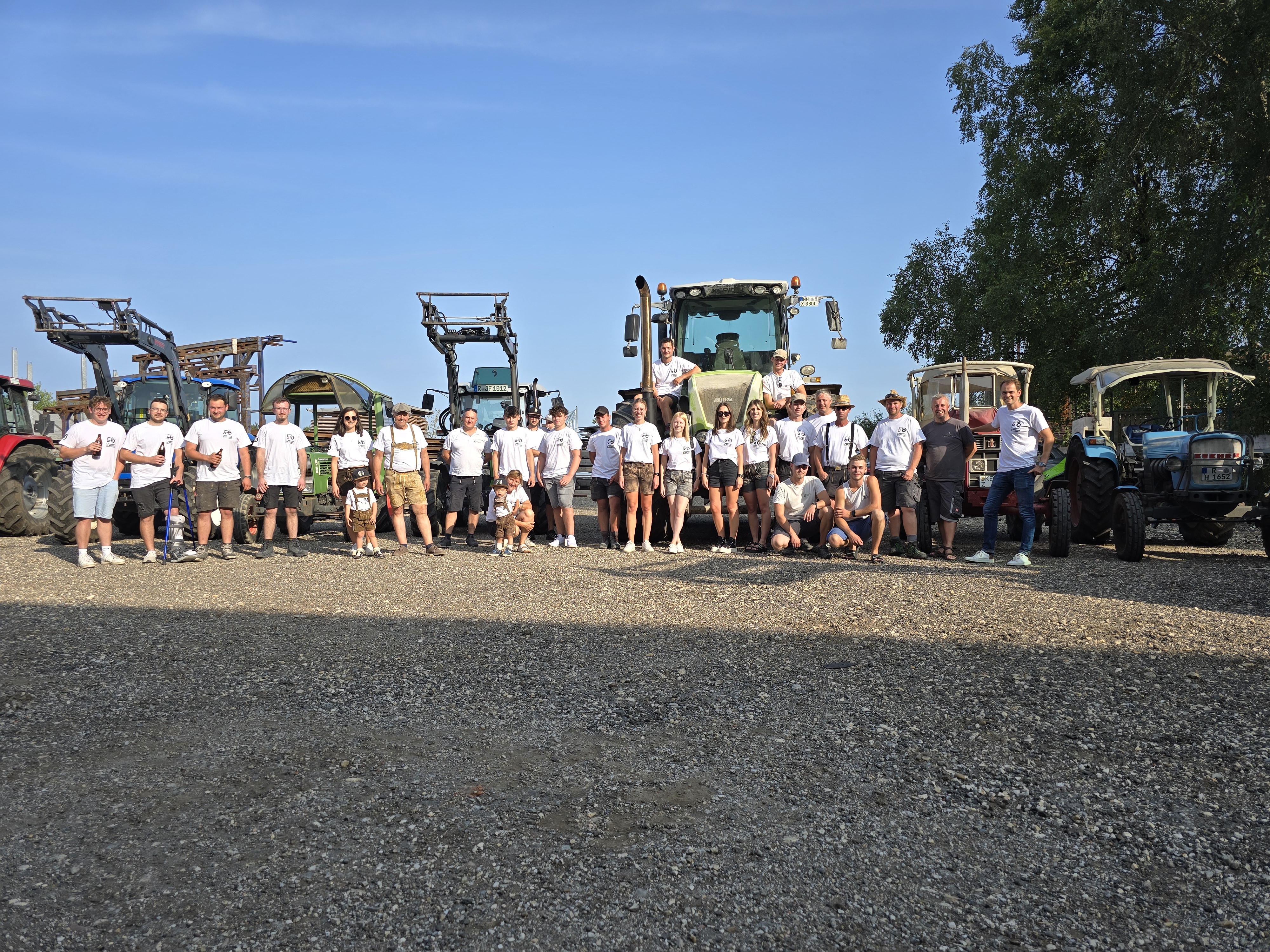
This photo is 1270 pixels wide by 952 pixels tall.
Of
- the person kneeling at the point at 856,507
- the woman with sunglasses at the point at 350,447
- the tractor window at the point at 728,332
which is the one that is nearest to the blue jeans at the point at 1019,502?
the person kneeling at the point at 856,507

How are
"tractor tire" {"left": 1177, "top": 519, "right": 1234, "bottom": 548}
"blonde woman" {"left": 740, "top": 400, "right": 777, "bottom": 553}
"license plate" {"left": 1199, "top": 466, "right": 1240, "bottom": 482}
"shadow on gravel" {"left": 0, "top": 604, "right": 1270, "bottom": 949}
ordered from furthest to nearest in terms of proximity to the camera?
"tractor tire" {"left": 1177, "top": 519, "right": 1234, "bottom": 548} → "blonde woman" {"left": 740, "top": 400, "right": 777, "bottom": 553} → "license plate" {"left": 1199, "top": 466, "right": 1240, "bottom": 482} → "shadow on gravel" {"left": 0, "top": 604, "right": 1270, "bottom": 949}

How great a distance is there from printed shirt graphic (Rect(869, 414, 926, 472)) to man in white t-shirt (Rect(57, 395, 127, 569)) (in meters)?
8.01

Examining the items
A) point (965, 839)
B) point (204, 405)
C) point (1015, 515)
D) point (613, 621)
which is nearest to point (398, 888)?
point (965, 839)

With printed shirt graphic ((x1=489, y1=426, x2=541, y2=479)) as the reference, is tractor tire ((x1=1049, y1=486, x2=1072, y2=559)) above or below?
below

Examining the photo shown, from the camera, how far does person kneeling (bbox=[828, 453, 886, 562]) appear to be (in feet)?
31.8

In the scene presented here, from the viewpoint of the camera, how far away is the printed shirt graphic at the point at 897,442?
974cm

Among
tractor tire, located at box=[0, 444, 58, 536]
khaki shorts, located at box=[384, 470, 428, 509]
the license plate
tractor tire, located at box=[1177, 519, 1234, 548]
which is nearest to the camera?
the license plate

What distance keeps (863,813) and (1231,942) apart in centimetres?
114

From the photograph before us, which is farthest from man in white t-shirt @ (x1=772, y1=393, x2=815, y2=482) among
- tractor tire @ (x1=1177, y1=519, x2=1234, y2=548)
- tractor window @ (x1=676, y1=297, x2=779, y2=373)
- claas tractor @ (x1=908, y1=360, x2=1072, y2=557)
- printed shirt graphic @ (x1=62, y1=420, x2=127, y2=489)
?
printed shirt graphic @ (x1=62, y1=420, x2=127, y2=489)

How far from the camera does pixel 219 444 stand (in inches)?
400

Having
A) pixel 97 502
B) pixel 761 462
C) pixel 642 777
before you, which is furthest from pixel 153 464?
pixel 642 777

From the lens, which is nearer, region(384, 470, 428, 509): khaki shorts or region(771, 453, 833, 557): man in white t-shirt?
region(771, 453, 833, 557): man in white t-shirt

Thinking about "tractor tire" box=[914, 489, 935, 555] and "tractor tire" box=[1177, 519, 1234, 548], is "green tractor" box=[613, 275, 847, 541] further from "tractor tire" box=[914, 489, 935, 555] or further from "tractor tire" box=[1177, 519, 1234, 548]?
"tractor tire" box=[1177, 519, 1234, 548]

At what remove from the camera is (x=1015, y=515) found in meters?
11.8
